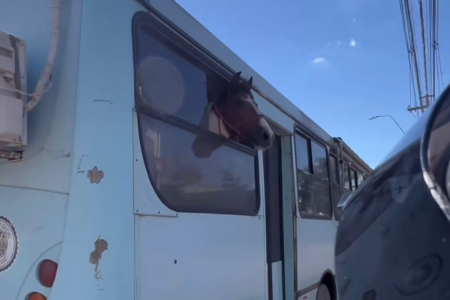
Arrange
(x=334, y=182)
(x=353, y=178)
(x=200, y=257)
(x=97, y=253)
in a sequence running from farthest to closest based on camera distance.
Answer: (x=353, y=178), (x=334, y=182), (x=200, y=257), (x=97, y=253)

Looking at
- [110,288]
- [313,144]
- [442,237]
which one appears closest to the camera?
[442,237]

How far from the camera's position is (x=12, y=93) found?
6.44 feet

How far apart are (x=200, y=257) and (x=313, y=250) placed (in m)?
2.97

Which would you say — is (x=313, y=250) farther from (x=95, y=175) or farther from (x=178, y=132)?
(x=95, y=175)

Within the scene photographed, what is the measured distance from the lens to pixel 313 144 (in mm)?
5754

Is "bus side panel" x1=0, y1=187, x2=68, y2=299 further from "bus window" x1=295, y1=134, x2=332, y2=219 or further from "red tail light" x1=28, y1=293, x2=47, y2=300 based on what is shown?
"bus window" x1=295, y1=134, x2=332, y2=219

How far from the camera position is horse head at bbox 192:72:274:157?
310cm

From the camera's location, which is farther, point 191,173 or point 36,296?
point 191,173

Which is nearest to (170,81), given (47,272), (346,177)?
(47,272)

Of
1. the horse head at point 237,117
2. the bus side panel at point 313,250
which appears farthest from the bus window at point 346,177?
the horse head at point 237,117

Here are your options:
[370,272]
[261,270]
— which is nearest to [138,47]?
[370,272]

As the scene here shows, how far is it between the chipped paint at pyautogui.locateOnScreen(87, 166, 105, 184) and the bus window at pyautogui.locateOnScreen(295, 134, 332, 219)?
3.21 meters

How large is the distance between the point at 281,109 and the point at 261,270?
170 centimetres

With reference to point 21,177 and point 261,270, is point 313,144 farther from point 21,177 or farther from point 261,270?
point 21,177
